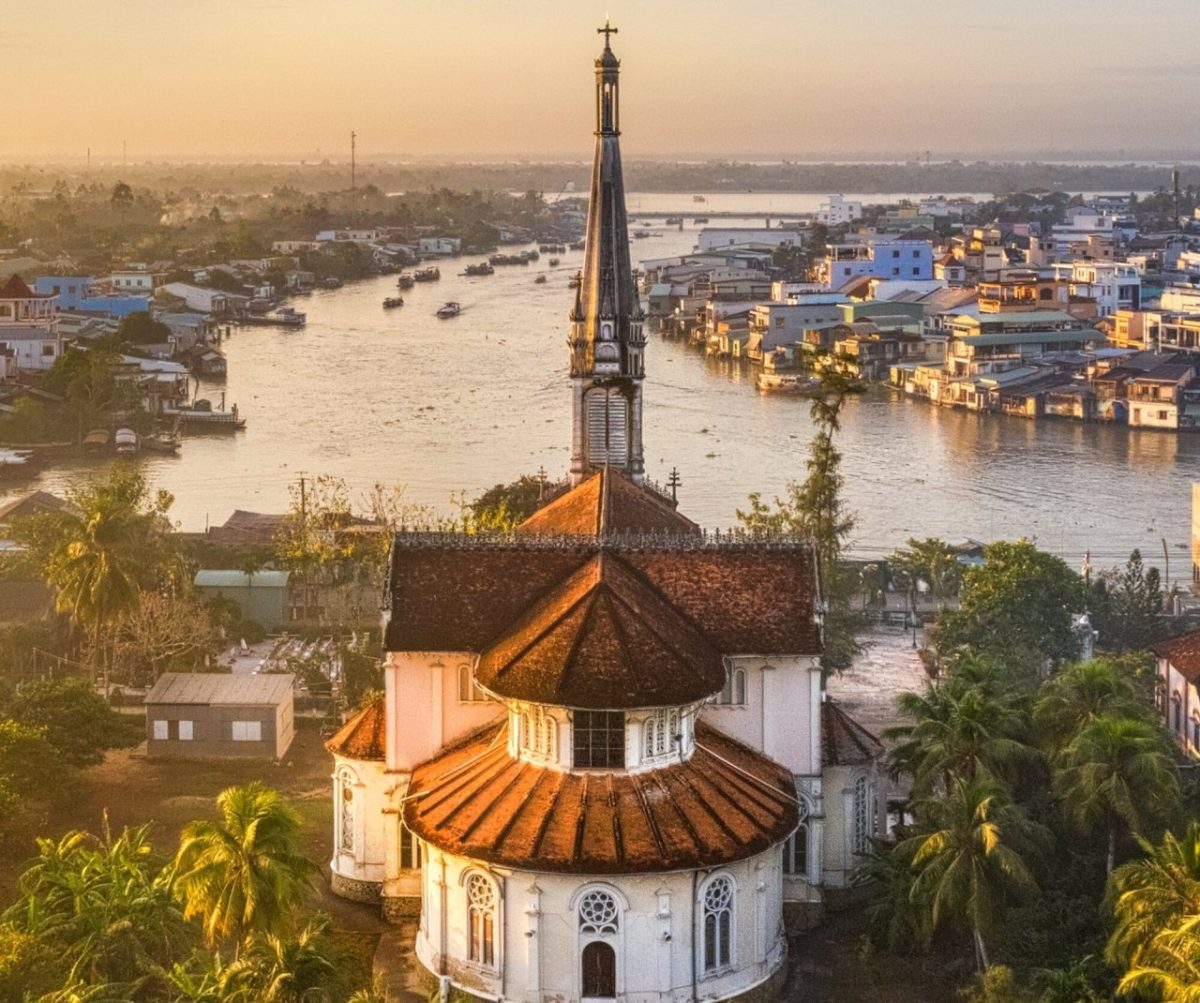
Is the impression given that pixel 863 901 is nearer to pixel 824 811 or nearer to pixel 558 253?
pixel 824 811

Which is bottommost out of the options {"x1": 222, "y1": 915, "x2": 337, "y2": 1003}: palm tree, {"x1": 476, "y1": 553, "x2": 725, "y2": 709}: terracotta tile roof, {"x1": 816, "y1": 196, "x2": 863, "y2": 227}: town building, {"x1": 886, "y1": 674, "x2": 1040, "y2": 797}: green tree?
{"x1": 222, "y1": 915, "x2": 337, "y2": 1003}: palm tree

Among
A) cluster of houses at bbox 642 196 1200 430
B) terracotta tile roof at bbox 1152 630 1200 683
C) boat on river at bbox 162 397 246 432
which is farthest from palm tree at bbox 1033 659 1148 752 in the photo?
boat on river at bbox 162 397 246 432

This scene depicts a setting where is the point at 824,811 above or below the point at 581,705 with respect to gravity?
below

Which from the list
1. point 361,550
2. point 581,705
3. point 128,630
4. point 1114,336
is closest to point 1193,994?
point 581,705

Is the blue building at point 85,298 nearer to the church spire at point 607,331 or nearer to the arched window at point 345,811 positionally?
the church spire at point 607,331

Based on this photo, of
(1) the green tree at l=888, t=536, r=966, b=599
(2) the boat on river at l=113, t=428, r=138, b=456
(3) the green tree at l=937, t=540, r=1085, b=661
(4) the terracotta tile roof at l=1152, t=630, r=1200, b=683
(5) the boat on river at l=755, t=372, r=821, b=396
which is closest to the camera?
(4) the terracotta tile roof at l=1152, t=630, r=1200, b=683

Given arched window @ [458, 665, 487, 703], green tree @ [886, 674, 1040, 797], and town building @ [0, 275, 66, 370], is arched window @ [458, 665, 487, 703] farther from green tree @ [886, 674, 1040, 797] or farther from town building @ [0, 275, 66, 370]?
town building @ [0, 275, 66, 370]
